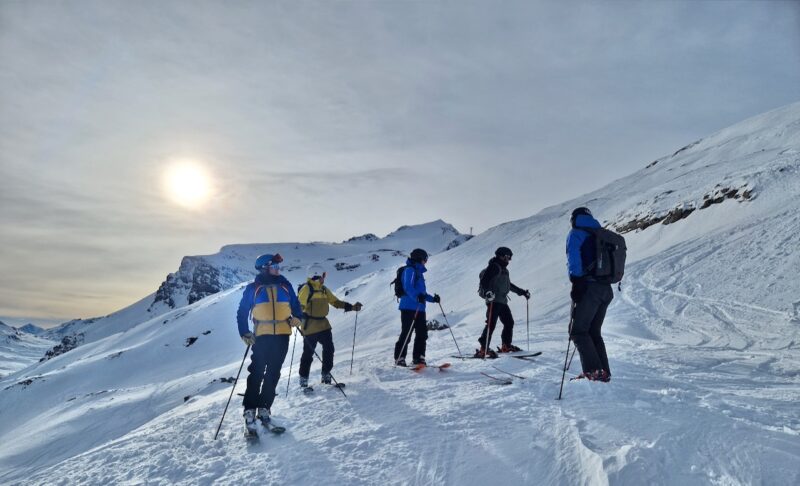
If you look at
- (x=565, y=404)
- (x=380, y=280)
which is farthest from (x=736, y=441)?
(x=380, y=280)

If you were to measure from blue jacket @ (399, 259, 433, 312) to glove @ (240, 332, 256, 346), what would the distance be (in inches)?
134

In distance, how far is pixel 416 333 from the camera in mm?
8789

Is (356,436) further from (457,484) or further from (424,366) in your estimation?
(424,366)

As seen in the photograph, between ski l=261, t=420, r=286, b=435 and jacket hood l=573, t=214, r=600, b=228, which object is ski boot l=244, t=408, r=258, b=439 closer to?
ski l=261, t=420, r=286, b=435

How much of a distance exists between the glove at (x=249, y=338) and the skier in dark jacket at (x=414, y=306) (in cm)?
326

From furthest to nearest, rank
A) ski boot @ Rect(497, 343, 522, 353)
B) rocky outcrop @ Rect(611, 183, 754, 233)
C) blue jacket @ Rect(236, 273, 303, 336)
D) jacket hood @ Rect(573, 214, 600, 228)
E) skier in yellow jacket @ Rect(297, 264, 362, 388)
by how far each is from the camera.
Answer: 1. rocky outcrop @ Rect(611, 183, 754, 233)
2. ski boot @ Rect(497, 343, 522, 353)
3. skier in yellow jacket @ Rect(297, 264, 362, 388)
4. blue jacket @ Rect(236, 273, 303, 336)
5. jacket hood @ Rect(573, 214, 600, 228)

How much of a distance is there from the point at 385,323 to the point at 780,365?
23907mm

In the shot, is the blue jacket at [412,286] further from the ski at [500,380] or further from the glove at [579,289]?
the glove at [579,289]

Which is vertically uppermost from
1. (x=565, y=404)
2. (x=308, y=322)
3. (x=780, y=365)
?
(x=308, y=322)

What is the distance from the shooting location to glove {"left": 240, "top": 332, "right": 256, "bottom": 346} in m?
5.90

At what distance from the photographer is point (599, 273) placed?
18.9 feet

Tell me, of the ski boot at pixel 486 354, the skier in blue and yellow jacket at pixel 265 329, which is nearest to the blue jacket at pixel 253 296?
the skier in blue and yellow jacket at pixel 265 329

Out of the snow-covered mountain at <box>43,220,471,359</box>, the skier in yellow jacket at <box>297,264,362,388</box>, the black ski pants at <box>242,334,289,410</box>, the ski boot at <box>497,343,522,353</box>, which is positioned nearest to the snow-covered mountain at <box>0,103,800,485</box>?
the black ski pants at <box>242,334,289,410</box>

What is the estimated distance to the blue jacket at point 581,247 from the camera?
5.86 meters
